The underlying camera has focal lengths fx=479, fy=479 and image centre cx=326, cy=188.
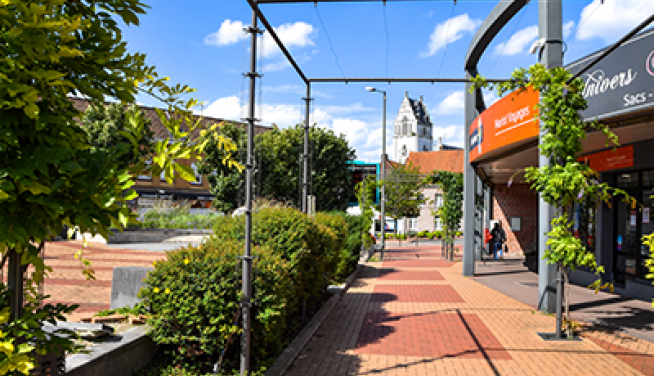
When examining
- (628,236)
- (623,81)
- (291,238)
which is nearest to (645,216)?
(628,236)

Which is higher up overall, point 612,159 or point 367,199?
point 612,159

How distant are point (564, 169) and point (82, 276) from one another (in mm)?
11404

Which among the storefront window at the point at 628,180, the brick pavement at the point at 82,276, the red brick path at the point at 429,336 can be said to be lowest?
the red brick path at the point at 429,336

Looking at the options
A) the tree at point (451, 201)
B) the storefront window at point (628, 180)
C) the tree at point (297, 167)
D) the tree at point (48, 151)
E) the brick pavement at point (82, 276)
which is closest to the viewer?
the tree at point (48, 151)

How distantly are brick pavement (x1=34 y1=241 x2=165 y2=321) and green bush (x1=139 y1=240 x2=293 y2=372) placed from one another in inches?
53.7

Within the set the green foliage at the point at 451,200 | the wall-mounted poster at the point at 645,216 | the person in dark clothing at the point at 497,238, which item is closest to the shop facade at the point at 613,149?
the wall-mounted poster at the point at 645,216

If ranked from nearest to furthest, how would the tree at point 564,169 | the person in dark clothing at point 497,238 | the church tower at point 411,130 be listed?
the tree at point 564,169, the person in dark clothing at point 497,238, the church tower at point 411,130

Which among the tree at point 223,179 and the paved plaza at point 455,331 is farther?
the tree at point 223,179

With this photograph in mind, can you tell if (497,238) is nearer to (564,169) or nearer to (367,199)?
(367,199)

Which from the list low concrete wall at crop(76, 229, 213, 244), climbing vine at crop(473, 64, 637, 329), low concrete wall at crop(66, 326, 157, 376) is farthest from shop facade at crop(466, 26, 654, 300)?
low concrete wall at crop(76, 229, 213, 244)

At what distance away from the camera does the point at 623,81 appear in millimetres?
8203

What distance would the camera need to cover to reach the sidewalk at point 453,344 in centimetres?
640

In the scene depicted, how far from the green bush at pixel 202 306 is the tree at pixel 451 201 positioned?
17.5 m

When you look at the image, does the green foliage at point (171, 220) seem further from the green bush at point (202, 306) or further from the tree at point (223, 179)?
the green bush at point (202, 306)
